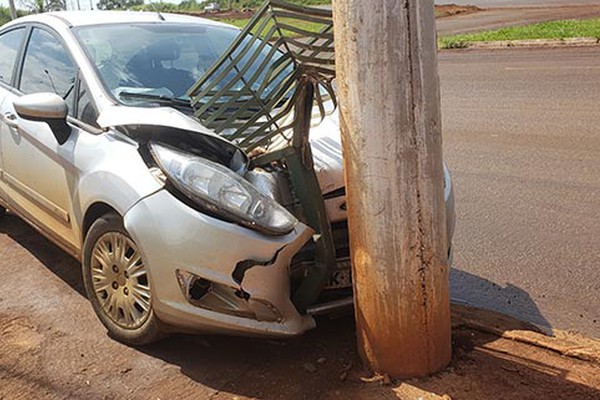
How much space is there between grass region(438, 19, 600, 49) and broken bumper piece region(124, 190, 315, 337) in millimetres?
15593

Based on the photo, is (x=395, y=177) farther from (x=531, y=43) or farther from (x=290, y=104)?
(x=531, y=43)

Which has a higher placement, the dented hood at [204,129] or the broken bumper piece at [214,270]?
the dented hood at [204,129]

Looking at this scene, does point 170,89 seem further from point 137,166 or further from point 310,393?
point 310,393

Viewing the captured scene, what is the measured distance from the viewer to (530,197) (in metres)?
5.66

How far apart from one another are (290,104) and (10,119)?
2206mm

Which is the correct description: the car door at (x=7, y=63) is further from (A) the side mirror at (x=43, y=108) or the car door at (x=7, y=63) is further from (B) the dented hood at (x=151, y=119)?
(B) the dented hood at (x=151, y=119)

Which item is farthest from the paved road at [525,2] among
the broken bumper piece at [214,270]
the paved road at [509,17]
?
the broken bumper piece at [214,270]

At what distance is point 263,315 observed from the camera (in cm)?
317

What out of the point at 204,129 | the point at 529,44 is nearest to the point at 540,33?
the point at 529,44

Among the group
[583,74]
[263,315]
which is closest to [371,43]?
[263,315]

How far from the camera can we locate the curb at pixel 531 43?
52.4ft

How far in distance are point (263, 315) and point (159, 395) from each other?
62 cm

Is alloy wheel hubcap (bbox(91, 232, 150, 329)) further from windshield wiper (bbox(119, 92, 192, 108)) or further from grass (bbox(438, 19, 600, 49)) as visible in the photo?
grass (bbox(438, 19, 600, 49))

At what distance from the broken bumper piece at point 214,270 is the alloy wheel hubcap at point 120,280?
0.16m
